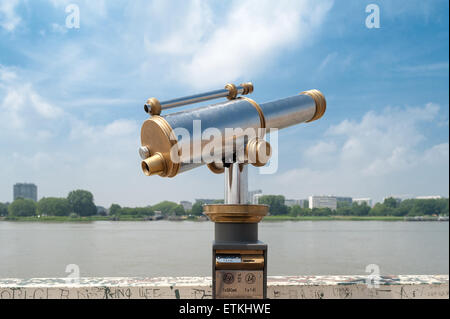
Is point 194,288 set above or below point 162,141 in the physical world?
below

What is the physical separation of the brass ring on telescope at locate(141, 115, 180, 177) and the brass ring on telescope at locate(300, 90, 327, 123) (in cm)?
134

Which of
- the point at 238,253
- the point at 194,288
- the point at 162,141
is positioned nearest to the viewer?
the point at 162,141

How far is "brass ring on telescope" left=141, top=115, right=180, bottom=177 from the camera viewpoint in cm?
213

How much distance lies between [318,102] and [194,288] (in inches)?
62.9

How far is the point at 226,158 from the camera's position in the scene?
2531 mm

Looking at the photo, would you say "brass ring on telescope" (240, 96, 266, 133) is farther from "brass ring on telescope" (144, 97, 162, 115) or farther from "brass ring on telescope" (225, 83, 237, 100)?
"brass ring on telescope" (144, 97, 162, 115)

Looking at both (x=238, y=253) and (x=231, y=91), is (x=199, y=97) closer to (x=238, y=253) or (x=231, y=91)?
(x=231, y=91)

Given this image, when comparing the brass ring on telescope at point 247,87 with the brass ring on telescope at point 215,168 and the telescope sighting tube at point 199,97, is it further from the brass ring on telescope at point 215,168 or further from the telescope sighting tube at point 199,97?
the brass ring on telescope at point 215,168

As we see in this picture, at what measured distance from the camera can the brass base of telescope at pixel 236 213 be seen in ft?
7.93

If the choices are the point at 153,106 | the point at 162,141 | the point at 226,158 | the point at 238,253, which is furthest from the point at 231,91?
the point at 238,253

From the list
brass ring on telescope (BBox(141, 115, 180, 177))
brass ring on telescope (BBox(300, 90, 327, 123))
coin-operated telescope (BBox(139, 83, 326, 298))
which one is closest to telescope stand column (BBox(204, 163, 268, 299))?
coin-operated telescope (BBox(139, 83, 326, 298))

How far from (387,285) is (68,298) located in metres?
2.26
